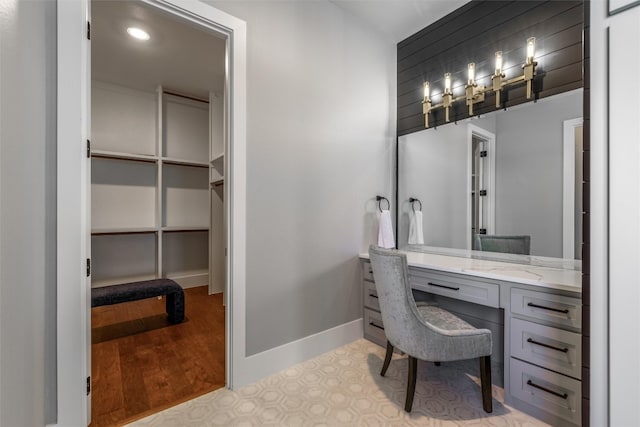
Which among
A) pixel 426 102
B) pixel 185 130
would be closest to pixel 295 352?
pixel 426 102

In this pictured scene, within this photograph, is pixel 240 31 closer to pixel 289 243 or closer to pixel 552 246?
pixel 289 243

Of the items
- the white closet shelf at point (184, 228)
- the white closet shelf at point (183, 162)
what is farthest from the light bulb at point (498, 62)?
the white closet shelf at point (184, 228)

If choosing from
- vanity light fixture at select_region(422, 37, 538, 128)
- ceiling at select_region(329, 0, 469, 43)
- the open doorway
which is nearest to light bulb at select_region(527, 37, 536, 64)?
vanity light fixture at select_region(422, 37, 538, 128)

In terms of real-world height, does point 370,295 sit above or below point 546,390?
above

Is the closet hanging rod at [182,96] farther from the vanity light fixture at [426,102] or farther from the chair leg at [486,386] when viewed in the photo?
the chair leg at [486,386]

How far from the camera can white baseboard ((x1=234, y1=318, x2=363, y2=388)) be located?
1.90 m

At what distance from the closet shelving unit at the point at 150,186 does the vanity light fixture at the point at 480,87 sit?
9.24 ft

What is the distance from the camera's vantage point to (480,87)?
229cm

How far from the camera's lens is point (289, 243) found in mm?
2137

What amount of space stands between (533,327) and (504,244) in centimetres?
74

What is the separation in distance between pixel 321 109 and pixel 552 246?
1.94m

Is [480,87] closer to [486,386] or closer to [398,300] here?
[398,300]

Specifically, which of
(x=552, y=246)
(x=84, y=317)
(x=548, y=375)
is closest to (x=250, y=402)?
(x=84, y=317)

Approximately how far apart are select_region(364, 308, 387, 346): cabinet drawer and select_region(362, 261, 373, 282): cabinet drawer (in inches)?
11.5
